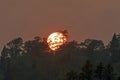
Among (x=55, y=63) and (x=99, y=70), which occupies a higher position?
(x=55, y=63)

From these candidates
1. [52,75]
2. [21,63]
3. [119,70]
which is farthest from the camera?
[21,63]

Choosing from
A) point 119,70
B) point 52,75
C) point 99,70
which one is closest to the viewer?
point 99,70

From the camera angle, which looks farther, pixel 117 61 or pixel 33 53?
pixel 33 53

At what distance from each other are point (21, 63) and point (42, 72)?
36.9 ft

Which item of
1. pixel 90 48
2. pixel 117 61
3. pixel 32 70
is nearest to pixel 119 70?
pixel 117 61

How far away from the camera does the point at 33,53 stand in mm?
A: 195500

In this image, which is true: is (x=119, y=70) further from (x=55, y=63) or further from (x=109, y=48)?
(x=109, y=48)

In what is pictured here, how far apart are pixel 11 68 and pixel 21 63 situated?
457 cm

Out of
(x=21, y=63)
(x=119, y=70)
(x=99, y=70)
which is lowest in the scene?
(x=99, y=70)

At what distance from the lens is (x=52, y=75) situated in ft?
568

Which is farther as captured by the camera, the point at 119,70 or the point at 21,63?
the point at 21,63

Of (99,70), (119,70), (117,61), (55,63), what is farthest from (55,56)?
(99,70)

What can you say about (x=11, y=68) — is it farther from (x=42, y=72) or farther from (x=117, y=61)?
(x=117, y=61)

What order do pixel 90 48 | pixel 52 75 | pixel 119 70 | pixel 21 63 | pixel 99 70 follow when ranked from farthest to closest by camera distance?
pixel 90 48
pixel 21 63
pixel 52 75
pixel 119 70
pixel 99 70
